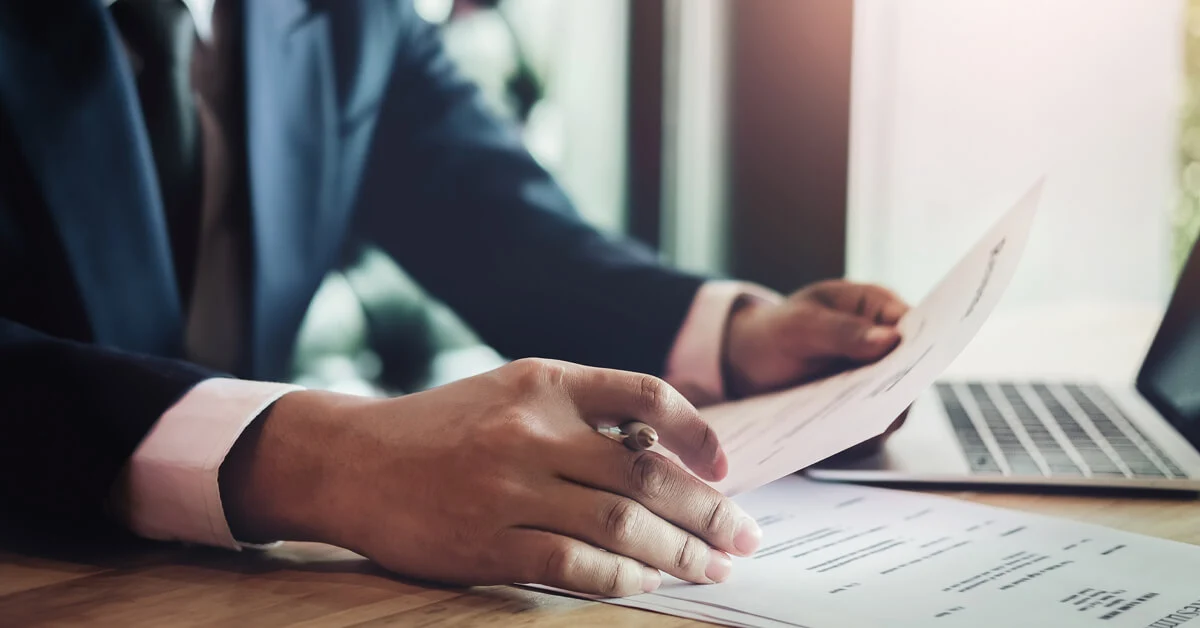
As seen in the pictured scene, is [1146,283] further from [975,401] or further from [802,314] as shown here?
[802,314]

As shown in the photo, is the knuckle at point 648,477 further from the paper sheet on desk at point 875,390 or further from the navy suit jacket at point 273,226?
the navy suit jacket at point 273,226

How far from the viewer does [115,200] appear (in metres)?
0.69

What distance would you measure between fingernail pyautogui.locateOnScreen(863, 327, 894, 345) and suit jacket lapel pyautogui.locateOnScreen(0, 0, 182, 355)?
53 centimetres

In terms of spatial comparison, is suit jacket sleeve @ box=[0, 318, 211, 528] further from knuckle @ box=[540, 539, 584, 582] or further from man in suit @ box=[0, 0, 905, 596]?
knuckle @ box=[540, 539, 584, 582]

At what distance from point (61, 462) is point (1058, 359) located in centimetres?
172

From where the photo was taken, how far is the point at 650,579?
36 cm

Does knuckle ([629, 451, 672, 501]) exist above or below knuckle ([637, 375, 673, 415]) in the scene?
below

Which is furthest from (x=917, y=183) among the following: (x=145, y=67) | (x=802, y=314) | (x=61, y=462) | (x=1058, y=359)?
(x=61, y=462)

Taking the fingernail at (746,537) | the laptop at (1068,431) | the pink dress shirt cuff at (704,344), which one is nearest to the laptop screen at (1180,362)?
the laptop at (1068,431)

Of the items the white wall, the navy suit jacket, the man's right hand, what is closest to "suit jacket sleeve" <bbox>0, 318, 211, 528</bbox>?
the navy suit jacket

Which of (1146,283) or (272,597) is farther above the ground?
(1146,283)

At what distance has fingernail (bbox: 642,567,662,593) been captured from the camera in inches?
14.1

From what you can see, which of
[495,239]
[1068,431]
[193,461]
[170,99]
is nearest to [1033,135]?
[495,239]

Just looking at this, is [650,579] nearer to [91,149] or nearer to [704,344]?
[704,344]
